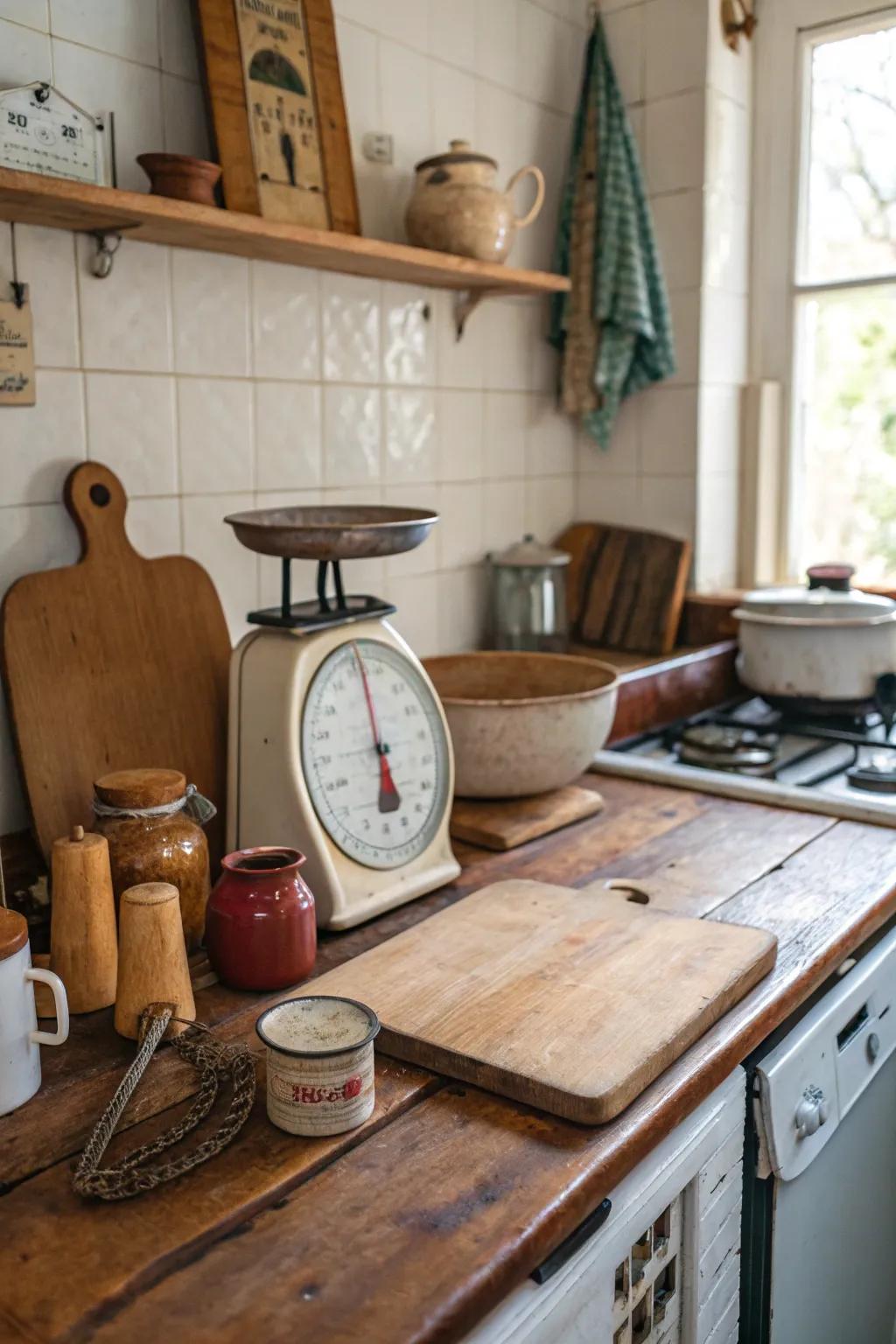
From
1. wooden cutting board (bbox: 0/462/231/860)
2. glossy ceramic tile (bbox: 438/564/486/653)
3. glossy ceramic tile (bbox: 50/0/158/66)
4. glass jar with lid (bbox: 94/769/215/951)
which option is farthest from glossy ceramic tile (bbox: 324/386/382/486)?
glass jar with lid (bbox: 94/769/215/951)

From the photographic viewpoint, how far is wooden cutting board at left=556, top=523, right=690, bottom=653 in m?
2.15

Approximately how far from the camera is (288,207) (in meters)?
1.47

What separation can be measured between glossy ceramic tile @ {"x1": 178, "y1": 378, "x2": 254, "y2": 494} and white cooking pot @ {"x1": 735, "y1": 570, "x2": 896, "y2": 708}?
853 mm

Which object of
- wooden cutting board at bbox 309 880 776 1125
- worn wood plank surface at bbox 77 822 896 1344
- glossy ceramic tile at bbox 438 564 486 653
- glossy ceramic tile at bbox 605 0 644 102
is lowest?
worn wood plank surface at bbox 77 822 896 1344

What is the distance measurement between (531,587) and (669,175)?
0.80 meters

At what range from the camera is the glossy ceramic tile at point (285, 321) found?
1532 millimetres

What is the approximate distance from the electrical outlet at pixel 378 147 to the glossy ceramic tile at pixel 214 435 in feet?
1.39

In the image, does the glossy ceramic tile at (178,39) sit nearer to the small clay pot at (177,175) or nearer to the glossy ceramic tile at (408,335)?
the small clay pot at (177,175)

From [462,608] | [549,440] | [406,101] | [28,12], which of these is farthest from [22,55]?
[549,440]

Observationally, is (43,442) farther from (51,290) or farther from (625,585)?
(625,585)

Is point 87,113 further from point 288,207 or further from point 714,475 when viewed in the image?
point 714,475

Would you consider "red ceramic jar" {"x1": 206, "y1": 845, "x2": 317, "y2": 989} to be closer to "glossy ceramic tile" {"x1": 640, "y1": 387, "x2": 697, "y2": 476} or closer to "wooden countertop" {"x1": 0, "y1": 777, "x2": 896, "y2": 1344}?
"wooden countertop" {"x1": 0, "y1": 777, "x2": 896, "y2": 1344}

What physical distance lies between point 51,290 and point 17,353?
87mm

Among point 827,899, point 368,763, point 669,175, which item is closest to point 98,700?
point 368,763
